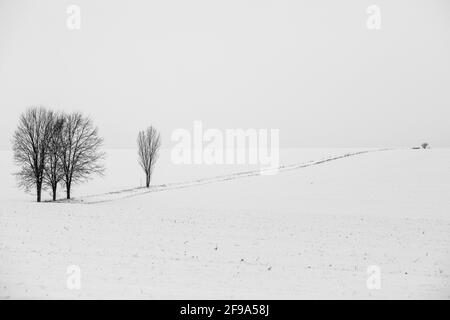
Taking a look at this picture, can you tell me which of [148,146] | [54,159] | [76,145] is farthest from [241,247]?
[148,146]

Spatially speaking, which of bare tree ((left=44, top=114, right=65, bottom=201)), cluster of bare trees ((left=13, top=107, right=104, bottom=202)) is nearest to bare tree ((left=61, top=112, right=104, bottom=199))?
cluster of bare trees ((left=13, top=107, right=104, bottom=202))

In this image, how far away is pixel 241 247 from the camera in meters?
17.3

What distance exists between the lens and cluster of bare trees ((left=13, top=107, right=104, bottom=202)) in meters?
41.2

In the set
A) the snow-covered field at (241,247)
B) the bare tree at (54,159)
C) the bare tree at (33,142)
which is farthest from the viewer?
the bare tree at (54,159)

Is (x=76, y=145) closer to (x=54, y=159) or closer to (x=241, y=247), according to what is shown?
(x=54, y=159)

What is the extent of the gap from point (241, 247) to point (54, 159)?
108 ft

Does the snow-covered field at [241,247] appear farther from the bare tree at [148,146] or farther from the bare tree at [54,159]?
the bare tree at [148,146]

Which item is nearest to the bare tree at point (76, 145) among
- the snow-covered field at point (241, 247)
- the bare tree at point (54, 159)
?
the bare tree at point (54, 159)

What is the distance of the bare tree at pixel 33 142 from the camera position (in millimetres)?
40875

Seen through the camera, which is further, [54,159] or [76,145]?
[76,145]

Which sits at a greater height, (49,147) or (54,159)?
(49,147)

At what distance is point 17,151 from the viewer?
41.7 meters

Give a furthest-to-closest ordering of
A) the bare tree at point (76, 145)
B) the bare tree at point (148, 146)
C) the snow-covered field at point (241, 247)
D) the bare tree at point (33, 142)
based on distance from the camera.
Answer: the bare tree at point (148, 146) < the bare tree at point (76, 145) < the bare tree at point (33, 142) < the snow-covered field at point (241, 247)

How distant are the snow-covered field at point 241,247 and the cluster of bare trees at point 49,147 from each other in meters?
13.0
